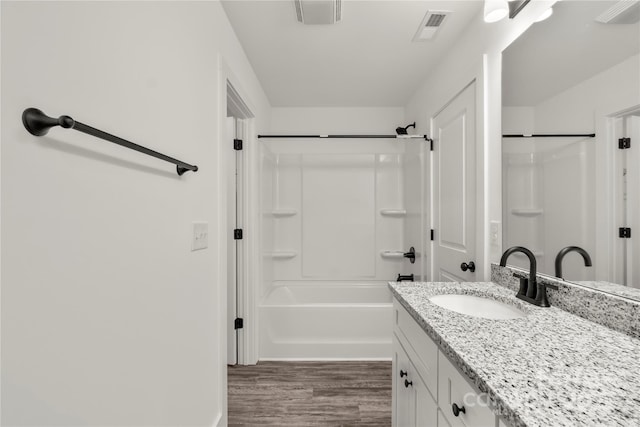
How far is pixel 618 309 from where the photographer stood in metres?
0.92

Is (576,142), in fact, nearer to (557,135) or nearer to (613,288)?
(557,135)

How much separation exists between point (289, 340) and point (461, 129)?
2.07m

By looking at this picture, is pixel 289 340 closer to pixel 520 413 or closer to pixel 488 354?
pixel 488 354

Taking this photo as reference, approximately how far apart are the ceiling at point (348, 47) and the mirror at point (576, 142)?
0.60 meters

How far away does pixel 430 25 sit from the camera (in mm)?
1778

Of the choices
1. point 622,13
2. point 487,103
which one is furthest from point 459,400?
point 487,103

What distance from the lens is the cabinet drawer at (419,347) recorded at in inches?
38.2

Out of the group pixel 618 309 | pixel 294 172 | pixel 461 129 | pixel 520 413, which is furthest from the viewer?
pixel 294 172

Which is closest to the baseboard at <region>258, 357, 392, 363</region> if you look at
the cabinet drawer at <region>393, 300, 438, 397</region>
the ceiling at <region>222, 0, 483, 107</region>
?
the cabinet drawer at <region>393, 300, 438, 397</region>

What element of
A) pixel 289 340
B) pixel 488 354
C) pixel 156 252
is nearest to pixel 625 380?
pixel 488 354

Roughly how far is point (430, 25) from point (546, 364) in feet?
6.01

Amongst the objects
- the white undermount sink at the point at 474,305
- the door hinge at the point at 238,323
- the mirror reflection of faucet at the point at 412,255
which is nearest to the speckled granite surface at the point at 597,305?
the white undermount sink at the point at 474,305

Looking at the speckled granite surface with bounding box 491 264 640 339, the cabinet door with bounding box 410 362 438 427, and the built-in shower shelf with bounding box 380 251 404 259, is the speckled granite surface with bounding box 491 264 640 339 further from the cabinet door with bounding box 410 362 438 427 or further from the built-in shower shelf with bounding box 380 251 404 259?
the built-in shower shelf with bounding box 380 251 404 259

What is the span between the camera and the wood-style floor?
1807 mm
